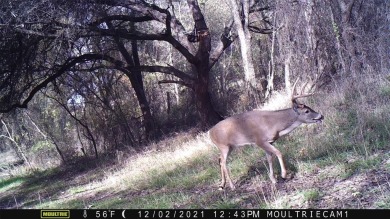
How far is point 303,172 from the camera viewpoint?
23.8 feet

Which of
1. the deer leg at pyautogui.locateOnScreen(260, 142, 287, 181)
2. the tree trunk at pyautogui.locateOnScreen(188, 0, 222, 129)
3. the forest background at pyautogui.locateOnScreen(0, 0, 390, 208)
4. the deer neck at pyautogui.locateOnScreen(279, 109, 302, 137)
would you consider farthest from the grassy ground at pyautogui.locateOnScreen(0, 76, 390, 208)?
→ the tree trunk at pyautogui.locateOnScreen(188, 0, 222, 129)

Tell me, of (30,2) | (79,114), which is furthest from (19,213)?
(79,114)

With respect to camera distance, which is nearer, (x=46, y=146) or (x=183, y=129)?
(x=183, y=129)

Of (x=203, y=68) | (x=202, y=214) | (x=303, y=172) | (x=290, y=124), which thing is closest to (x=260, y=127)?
(x=290, y=124)

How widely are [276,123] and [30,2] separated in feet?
25.4

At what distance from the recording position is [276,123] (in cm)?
741

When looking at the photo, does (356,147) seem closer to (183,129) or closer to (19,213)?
(19,213)

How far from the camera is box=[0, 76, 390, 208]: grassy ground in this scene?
19.9ft

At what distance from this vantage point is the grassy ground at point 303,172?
6055 mm

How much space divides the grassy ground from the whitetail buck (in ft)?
1.93

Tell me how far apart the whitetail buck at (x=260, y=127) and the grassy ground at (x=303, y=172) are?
23.1 inches

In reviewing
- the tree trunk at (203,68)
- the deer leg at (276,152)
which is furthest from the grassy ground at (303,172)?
the tree trunk at (203,68)

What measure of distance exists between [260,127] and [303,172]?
95cm

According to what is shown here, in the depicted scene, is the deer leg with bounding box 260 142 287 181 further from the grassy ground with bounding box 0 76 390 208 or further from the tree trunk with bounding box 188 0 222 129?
the tree trunk with bounding box 188 0 222 129
